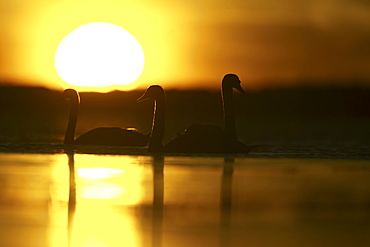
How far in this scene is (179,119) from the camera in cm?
3069

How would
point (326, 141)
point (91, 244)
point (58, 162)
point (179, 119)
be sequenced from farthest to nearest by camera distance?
1. point (179, 119)
2. point (326, 141)
3. point (58, 162)
4. point (91, 244)

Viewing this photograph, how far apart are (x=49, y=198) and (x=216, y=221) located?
6.33 feet

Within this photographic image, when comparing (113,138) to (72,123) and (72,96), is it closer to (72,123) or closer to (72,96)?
(72,123)

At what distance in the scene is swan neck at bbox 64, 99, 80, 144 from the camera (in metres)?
17.5

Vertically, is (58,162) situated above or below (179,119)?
below

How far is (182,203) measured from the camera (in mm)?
8188

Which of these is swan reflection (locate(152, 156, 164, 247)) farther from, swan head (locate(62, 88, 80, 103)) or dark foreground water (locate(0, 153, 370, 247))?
swan head (locate(62, 88, 80, 103))

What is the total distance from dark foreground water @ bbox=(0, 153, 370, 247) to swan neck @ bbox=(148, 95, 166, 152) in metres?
2.49

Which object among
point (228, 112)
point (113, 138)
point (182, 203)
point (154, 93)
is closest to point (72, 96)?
point (154, 93)

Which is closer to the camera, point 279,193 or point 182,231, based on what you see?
point 182,231

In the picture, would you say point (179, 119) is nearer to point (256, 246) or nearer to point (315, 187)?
point (315, 187)

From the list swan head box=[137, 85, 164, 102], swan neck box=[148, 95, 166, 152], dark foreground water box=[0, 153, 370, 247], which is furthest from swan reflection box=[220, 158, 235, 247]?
swan head box=[137, 85, 164, 102]

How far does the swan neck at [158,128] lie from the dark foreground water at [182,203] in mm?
2490

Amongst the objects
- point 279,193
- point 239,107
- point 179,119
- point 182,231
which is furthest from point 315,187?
point 239,107
